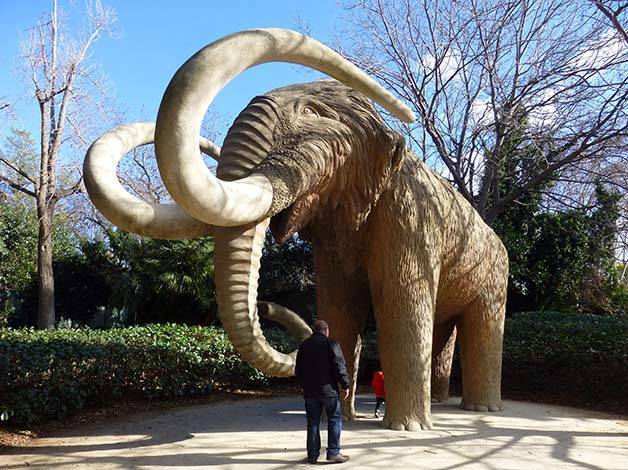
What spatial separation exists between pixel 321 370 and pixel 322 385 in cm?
10

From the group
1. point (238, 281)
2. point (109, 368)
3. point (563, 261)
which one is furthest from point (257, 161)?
point (563, 261)

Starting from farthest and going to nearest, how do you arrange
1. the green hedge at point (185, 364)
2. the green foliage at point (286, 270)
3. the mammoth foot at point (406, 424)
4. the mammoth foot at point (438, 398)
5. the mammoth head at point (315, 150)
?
the green foliage at point (286, 270)
the mammoth foot at point (438, 398)
the green hedge at point (185, 364)
the mammoth foot at point (406, 424)
the mammoth head at point (315, 150)

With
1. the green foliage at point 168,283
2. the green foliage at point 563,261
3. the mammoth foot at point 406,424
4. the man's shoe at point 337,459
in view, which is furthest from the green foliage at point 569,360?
the green foliage at point 168,283

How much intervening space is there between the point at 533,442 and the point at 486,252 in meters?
1.99

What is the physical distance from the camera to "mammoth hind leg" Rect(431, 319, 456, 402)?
6.58 m

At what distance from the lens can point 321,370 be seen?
3869 millimetres

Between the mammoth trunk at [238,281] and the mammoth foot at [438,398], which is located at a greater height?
the mammoth trunk at [238,281]

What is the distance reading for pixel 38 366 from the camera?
5832 mm

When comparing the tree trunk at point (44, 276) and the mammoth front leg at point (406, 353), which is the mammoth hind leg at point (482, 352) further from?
the tree trunk at point (44, 276)

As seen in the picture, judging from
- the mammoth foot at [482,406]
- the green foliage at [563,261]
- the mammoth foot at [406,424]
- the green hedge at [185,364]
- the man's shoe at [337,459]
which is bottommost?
the man's shoe at [337,459]

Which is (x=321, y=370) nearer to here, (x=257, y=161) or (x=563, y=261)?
(x=257, y=161)

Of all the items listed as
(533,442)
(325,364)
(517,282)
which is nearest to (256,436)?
(325,364)

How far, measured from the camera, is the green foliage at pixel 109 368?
228 inches

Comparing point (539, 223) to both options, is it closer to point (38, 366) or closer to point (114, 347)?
point (114, 347)
